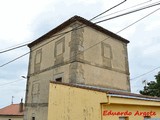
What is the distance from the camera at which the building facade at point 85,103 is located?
8180 millimetres

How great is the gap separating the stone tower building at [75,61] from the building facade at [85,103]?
527cm

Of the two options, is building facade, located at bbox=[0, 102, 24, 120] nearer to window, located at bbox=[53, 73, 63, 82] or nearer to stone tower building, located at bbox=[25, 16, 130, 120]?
stone tower building, located at bbox=[25, 16, 130, 120]

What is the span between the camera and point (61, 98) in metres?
8.34

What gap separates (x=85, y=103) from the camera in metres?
8.78

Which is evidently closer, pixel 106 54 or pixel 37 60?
pixel 106 54

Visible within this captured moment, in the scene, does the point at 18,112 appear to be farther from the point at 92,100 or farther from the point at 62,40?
the point at 92,100

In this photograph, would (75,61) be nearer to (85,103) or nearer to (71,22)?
(71,22)

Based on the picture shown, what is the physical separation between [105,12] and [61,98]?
399 centimetres

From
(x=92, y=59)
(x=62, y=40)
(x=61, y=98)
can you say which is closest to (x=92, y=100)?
(x=61, y=98)

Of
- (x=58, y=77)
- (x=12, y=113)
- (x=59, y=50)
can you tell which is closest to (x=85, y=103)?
(x=58, y=77)

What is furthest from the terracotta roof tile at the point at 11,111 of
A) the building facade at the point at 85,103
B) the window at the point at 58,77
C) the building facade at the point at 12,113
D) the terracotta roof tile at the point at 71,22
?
the building facade at the point at 85,103

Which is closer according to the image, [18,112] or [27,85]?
[27,85]

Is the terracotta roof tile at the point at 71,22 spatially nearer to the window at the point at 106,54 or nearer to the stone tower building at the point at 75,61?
the stone tower building at the point at 75,61

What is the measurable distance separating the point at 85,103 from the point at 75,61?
20.9 feet
